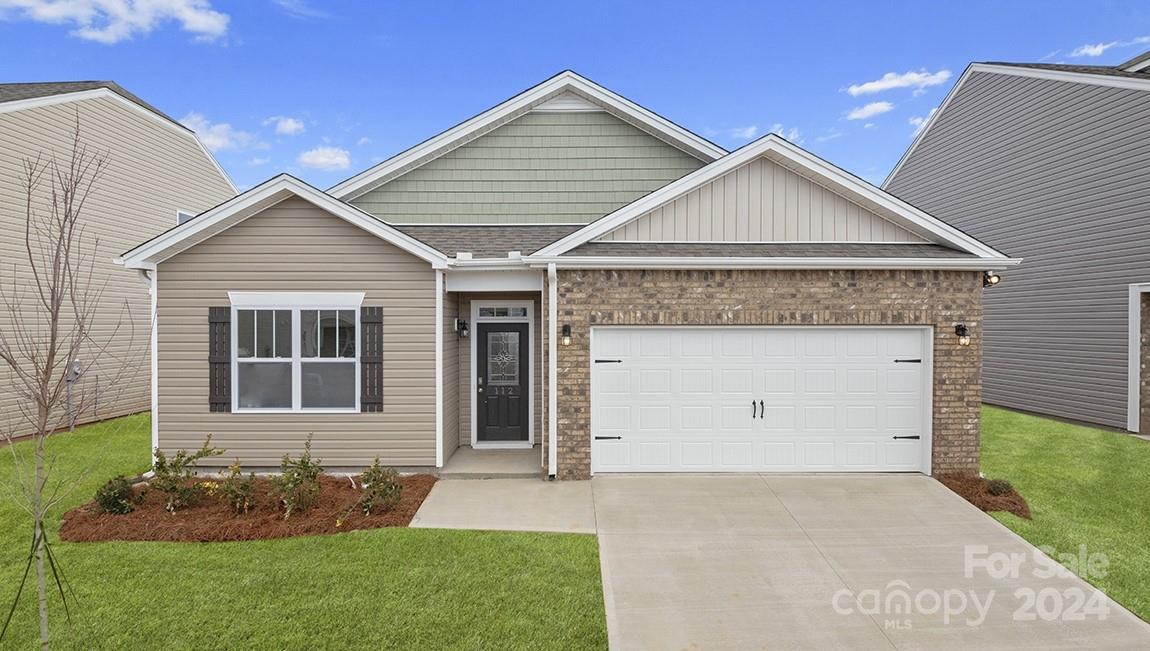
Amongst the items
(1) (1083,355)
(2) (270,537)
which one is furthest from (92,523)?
(1) (1083,355)

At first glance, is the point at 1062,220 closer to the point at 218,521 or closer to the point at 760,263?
the point at 760,263

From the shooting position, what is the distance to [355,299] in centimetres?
812

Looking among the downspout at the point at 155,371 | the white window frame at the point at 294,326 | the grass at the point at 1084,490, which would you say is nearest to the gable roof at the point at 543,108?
the white window frame at the point at 294,326

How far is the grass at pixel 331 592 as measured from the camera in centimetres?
414

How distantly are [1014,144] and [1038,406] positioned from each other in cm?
671

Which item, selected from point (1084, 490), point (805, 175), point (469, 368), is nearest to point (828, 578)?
point (1084, 490)

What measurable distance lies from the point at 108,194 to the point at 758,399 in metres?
15.2

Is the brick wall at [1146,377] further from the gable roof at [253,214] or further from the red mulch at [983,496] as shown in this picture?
the gable roof at [253,214]

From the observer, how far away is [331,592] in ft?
15.5

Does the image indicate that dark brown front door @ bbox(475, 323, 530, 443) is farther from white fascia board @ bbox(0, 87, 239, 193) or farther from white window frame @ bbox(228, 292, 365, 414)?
white fascia board @ bbox(0, 87, 239, 193)

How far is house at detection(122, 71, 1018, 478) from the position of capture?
7910 mm

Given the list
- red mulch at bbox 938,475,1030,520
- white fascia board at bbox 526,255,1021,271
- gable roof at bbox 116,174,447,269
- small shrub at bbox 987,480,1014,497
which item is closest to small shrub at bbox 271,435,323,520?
gable roof at bbox 116,174,447,269

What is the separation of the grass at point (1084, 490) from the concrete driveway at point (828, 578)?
0.41m

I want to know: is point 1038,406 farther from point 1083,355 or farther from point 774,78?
point 774,78
